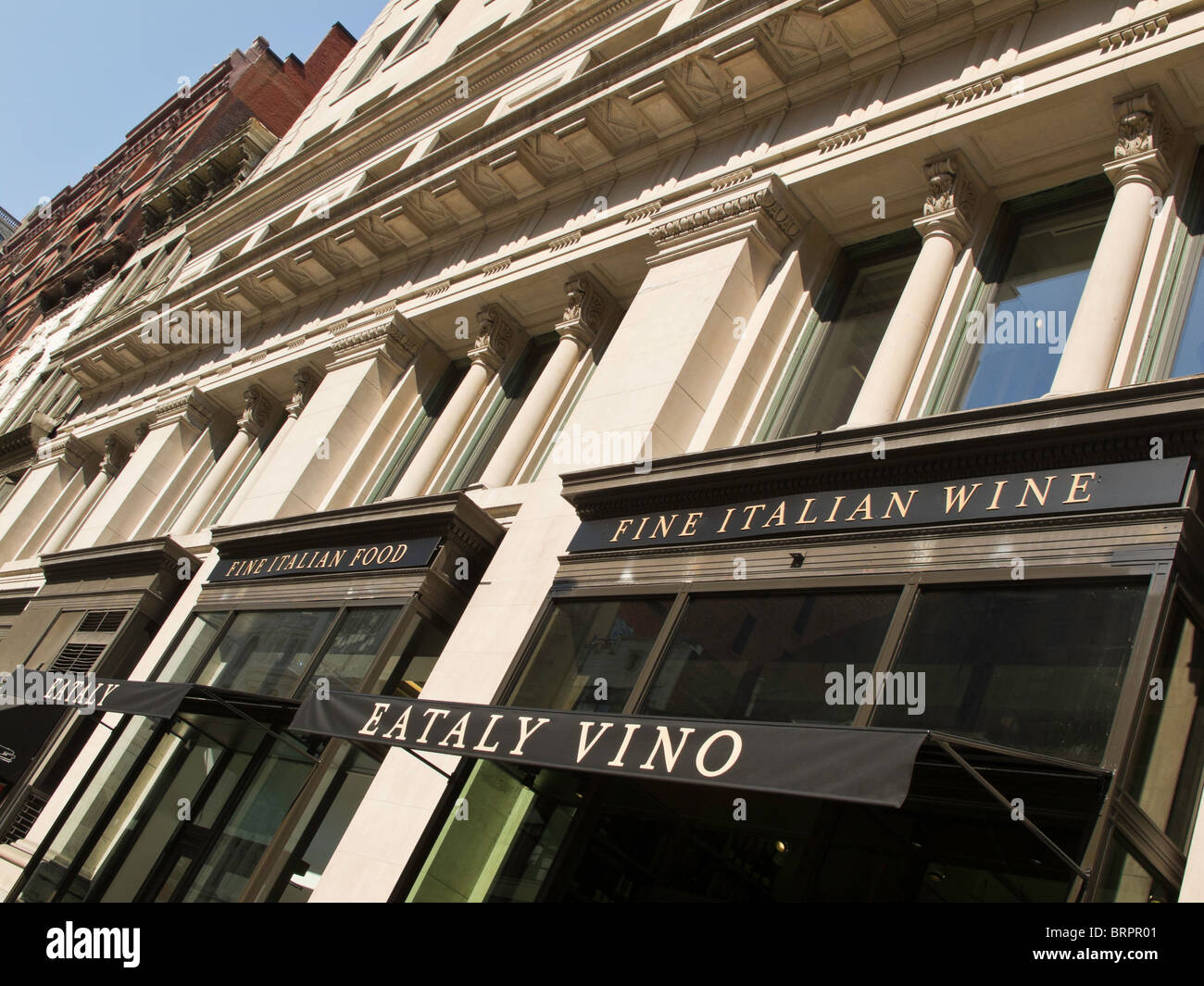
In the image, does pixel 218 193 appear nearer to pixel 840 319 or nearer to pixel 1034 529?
pixel 840 319

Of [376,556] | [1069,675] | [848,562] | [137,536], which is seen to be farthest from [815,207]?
[137,536]

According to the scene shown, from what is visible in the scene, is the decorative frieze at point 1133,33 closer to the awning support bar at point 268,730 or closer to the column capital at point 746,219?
the column capital at point 746,219

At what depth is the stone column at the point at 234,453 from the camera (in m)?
22.6

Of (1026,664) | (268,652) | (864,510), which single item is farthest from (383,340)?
(1026,664)

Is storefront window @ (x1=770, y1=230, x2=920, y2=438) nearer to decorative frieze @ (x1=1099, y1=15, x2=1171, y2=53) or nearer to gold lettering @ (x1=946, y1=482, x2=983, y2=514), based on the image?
decorative frieze @ (x1=1099, y1=15, x2=1171, y2=53)

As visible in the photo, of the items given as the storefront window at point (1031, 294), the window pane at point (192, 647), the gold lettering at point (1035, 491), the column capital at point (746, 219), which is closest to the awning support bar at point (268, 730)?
the window pane at point (192, 647)

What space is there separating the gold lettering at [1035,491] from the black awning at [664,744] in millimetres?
2742

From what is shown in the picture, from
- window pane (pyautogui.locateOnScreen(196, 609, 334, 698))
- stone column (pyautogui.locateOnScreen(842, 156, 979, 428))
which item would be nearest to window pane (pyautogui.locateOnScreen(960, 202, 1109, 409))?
stone column (pyautogui.locateOnScreen(842, 156, 979, 428))

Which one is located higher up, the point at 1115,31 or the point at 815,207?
the point at 1115,31

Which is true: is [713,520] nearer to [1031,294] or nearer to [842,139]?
[1031,294]

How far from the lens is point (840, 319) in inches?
545

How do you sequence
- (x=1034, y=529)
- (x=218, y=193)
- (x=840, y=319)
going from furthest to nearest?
1. (x=218, y=193)
2. (x=840, y=319)
3. (x=1034, y=529)
